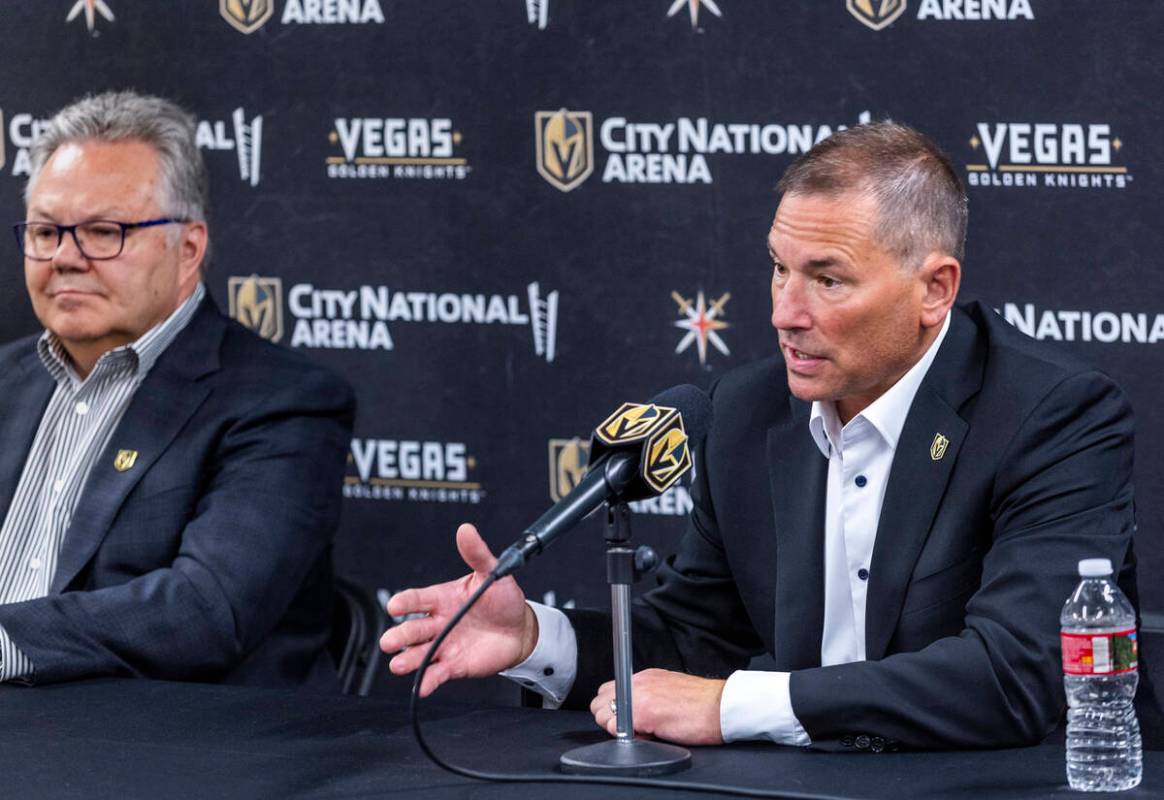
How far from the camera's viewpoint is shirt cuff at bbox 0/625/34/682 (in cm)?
275

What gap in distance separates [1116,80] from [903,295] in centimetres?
106

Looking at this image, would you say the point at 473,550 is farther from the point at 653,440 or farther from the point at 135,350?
the point at 135,350

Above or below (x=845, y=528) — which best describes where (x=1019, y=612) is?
below

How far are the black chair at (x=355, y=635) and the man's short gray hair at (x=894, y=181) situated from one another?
130cm

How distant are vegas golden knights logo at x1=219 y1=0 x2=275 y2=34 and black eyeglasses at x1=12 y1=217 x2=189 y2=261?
77cm

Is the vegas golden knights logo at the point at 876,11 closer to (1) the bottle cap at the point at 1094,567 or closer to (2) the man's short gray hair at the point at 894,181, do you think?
(2) the man's short gray hair at the point at 894,181

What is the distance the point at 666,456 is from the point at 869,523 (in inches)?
27.2

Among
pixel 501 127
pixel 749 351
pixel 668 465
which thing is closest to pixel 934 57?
pixel 749 351

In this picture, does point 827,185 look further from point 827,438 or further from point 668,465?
point 668,465

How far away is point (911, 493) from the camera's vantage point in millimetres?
2539

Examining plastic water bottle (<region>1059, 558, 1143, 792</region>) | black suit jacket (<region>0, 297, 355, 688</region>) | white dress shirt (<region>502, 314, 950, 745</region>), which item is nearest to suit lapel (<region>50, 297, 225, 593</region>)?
black suit jacket (<region>0, 297, 355, 688</region>)

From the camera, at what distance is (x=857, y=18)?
3.51m

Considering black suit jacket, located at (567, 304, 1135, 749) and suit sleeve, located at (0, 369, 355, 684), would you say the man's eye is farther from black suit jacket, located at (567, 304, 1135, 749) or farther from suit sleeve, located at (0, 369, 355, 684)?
black suit jacket, located at (567, 304, 1135, 749)

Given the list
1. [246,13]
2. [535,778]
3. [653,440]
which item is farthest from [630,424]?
[246,13]
